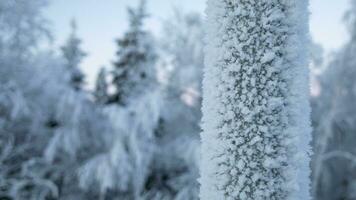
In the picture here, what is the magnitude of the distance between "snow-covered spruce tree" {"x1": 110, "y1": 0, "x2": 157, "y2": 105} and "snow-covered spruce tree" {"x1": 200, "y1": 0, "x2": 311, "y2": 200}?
369 inches

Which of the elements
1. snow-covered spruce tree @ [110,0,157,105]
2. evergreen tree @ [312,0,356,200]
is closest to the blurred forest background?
snow-covered spruce tree @ [110,0,157,105]

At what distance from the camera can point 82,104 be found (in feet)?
30.8

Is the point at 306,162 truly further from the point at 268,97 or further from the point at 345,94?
the point at 345,94

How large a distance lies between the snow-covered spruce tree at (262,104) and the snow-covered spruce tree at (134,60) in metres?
9.37

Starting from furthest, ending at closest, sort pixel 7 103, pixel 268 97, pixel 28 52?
1. pixel 28 52
2. pixel 7 103
3. pixel 268 97

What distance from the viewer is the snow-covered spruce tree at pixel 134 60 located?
36.1 ft

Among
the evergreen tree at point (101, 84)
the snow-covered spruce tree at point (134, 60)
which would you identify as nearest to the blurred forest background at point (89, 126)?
the snow-covered spruce tree at point (134, 60)

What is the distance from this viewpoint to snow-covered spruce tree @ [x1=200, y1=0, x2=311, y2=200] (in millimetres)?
1312

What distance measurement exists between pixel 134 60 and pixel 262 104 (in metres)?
10.3

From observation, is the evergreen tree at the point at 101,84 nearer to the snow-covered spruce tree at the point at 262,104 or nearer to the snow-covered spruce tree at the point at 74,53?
the snow-covered spruce tree at the point at 74,53

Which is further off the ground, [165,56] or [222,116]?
[165,56]

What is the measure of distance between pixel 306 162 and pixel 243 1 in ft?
1.92

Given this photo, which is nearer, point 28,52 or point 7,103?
point 7,103

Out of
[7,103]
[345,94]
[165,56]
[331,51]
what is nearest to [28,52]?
[7,103]
